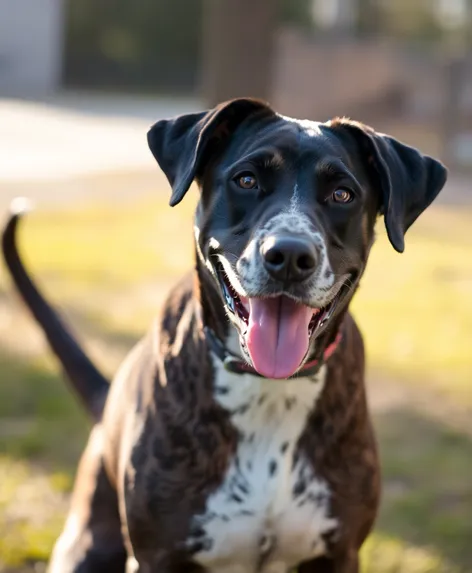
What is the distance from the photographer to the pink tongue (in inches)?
107

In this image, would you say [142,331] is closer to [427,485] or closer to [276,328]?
[427,485]

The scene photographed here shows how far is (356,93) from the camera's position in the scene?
16.5 m

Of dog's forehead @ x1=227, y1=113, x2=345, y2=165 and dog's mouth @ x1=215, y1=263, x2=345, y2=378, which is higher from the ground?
dog's forehead @ x1=227, y1=113, x2=345, y2=165

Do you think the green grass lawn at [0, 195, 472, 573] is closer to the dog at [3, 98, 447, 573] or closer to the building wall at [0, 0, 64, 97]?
the dog at [3, 98, 447, 573]

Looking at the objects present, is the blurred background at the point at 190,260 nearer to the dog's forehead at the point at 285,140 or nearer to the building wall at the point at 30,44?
the dog's forehead at the point at 285,140

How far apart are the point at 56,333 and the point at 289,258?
4.95 ft

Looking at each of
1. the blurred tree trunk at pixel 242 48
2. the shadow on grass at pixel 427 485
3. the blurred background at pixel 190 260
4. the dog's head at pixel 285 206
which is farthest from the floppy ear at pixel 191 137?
the blurred tree trunk at pixel 242 48

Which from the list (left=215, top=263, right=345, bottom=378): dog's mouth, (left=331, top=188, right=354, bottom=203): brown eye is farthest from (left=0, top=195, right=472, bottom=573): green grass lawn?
(left=331, top=188, right=354, bottom=203): brown eye

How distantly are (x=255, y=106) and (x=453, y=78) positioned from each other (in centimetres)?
1261

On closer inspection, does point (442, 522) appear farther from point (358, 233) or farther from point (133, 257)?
point (133, 257)

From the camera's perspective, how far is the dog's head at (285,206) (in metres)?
2.65

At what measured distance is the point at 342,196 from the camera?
284 centimetres

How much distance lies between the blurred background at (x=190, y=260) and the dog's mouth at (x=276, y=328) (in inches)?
61.9

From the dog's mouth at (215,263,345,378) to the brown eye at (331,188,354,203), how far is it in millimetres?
253
